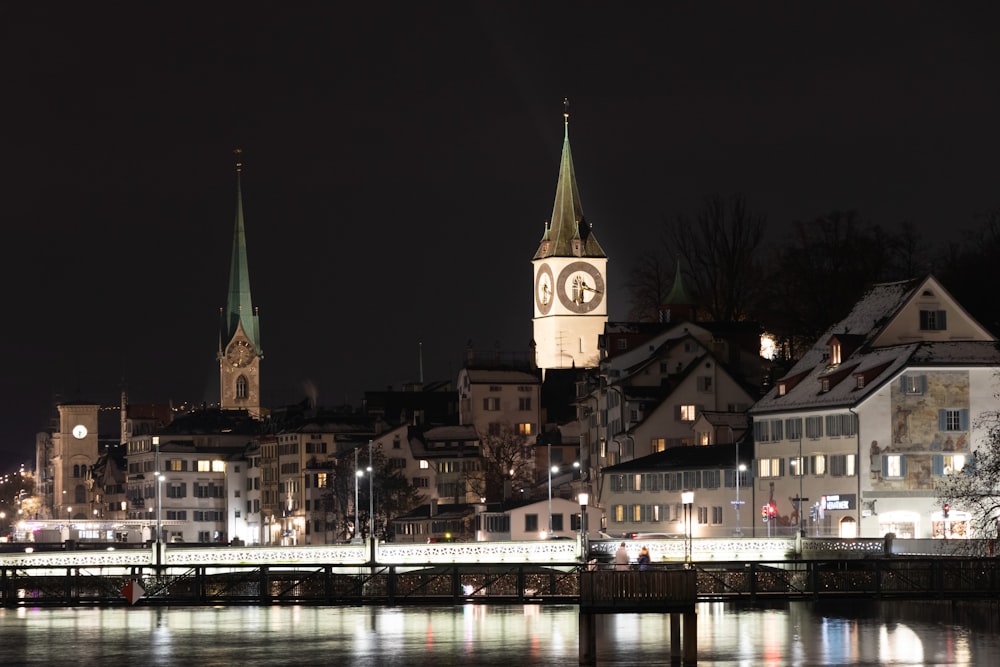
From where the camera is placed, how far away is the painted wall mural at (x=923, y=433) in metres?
117

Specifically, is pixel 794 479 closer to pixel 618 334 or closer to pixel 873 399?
pixel 873 399

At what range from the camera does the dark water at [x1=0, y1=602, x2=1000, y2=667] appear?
197 feet

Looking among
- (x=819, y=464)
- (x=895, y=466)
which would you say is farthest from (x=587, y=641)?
(x=819, y=464)

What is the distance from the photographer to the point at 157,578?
10738 cm

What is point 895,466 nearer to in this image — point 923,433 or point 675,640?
point 923,433

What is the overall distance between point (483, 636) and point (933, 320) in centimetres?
6006

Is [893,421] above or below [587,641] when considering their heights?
above

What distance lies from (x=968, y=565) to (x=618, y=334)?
8730 cm

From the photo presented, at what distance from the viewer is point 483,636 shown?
69.2 metres

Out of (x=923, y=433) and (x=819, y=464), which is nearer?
(x=923, y=433)

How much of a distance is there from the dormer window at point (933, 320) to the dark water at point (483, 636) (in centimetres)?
3956

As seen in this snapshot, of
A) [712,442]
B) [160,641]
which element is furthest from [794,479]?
[160,641]

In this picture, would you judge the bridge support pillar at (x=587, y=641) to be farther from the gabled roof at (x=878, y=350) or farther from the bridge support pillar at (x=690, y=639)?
the gabled roof at (x=878, y=350)

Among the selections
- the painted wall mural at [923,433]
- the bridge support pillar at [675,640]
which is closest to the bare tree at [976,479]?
the painted wall mural at [923,433]
